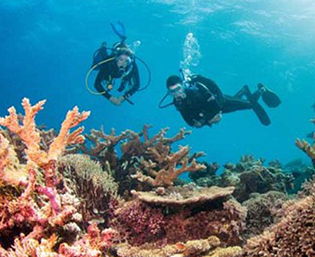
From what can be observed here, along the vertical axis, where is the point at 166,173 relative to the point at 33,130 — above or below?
above

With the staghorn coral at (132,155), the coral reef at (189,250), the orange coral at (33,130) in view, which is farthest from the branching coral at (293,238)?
the staghorn coral at (132,155)

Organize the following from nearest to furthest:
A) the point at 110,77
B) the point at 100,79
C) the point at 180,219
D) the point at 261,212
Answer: the point at 180,219 < the point at 261,212 < the point at 110,77 < the point at 100,79

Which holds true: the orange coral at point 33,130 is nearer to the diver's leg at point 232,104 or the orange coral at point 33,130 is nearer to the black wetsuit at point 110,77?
the black wetsuit at point 110,77

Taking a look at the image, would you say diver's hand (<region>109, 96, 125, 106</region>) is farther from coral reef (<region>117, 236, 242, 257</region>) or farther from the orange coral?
the orange coral

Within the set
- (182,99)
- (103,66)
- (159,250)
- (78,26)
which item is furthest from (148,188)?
(78,26)

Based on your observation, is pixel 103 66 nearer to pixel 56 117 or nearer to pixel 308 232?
pixel 308 232

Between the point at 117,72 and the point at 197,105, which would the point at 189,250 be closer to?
the point at 197,105

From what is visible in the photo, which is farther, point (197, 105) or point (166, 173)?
point (197, 105)

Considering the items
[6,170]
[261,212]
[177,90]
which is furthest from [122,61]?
[6,170]

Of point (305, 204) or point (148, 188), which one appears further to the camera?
point (148, 188)

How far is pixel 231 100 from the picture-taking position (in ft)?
42.3

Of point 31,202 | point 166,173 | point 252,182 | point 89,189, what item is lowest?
point 31,202

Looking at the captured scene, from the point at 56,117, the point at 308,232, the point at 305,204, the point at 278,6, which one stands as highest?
the point at 56,117

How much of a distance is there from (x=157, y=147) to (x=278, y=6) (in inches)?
965
